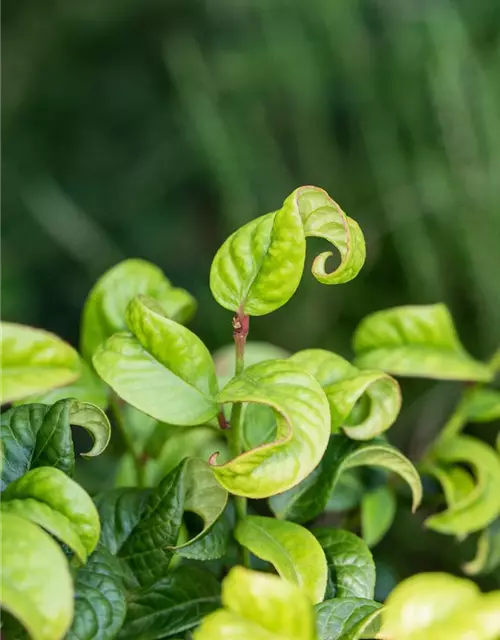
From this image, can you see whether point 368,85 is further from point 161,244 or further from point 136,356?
point 136,356

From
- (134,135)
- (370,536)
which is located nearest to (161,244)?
(134,135)

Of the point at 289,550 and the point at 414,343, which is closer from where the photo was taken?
the point at 289,550

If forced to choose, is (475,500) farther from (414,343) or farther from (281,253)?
(281,253)

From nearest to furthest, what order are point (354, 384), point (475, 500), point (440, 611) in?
point (440, 611)
point (354, 384)
point (475, 500)

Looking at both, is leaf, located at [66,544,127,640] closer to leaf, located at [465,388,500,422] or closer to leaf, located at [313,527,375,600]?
leaf, located at [313,527,375,600]

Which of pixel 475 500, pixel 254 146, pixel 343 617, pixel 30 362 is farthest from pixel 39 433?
pixel 254 146

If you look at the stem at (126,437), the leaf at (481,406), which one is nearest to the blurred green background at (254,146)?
the leaf at (481,406)

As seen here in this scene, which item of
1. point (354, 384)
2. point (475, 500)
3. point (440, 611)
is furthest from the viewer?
point (475, 500)
